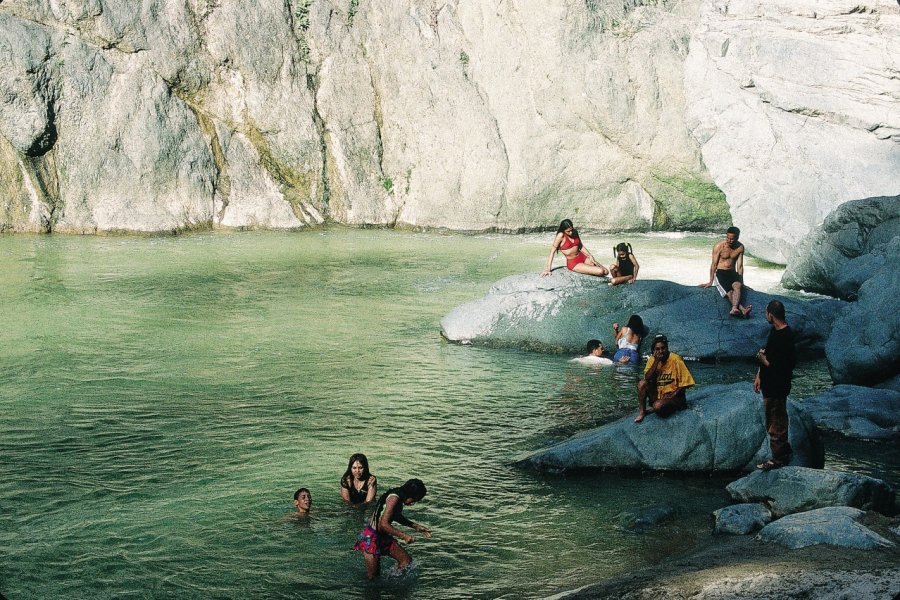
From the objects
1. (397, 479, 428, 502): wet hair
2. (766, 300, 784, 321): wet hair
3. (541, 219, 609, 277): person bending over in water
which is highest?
(541, 219, 609, 277): person bending over in water

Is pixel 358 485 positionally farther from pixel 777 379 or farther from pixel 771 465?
pixel 777 379

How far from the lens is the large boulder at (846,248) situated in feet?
57.8

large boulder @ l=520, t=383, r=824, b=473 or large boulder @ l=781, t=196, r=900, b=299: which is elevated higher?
large boulder @ l=781, t=196, r=900, b=299

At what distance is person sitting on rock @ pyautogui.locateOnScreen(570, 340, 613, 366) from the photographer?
1380cm

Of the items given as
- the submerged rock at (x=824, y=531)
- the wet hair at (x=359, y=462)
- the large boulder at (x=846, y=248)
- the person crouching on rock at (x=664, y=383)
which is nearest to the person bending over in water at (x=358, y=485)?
the wet hair at (x=359, y=462)

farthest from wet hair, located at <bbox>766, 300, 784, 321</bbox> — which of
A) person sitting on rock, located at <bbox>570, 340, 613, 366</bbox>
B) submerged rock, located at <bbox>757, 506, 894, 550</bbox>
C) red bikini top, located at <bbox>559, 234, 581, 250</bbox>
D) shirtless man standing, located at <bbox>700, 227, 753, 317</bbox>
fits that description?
red bikini top, located at <bbox>559, 234, 581, 250</bbox>

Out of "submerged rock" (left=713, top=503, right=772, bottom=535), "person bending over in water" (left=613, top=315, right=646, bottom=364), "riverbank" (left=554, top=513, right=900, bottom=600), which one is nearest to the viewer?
"riverbank" (left=554, top=513, right=900, bottom=600)

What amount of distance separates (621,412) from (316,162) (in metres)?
22.6

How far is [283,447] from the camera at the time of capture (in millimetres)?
9906

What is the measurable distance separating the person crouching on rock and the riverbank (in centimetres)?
234

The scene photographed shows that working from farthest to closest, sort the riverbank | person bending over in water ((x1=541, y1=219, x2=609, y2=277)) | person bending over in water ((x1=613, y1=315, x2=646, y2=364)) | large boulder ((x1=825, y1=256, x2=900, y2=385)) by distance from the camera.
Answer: person bending over in water ((x1=541, y1=219, x2=609, y2=277))
person bending over in water ((x1=613, y1=315, x2=646, y2=364))
large boulder ((x1=825, y1=256, x2=900, y2=385))
the riverbank

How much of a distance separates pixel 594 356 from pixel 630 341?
1.86ft

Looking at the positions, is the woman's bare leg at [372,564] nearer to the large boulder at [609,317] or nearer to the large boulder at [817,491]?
the large boulder at [817,491]

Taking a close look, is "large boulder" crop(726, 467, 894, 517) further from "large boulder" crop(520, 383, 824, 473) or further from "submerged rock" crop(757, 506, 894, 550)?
"large boulder" crop(520, 383, 824, 473)
